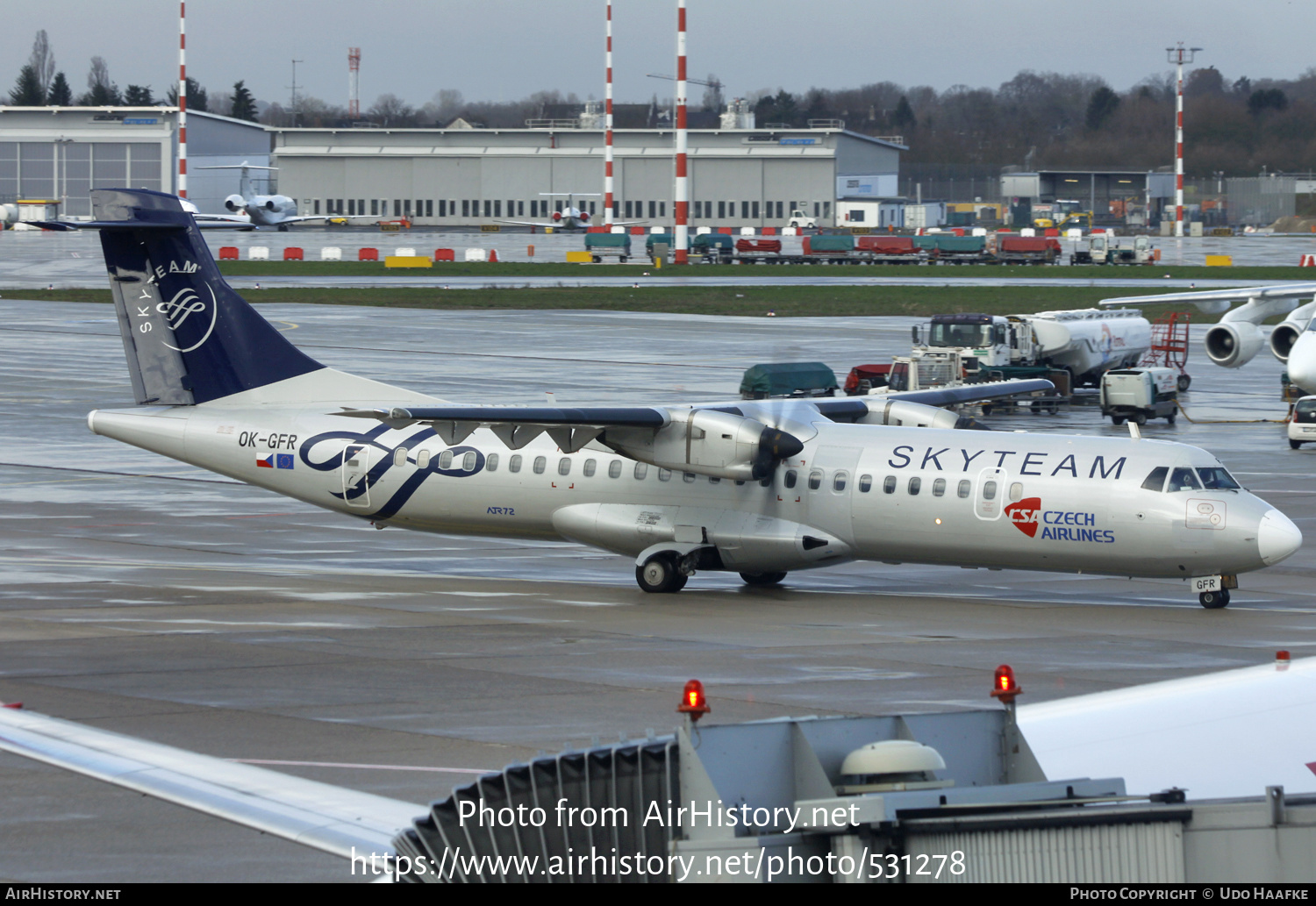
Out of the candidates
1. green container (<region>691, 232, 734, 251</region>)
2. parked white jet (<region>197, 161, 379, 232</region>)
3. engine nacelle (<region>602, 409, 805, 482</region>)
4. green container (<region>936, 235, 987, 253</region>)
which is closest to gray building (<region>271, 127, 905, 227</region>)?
parked white jet (<region>197, 161, 379, 232</region>)

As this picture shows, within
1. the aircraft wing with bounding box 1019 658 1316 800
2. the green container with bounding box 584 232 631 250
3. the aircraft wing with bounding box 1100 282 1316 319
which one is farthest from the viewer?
the green container with bounding box 584 232 631 250

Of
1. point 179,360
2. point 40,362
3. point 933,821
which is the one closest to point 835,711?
point 933,821

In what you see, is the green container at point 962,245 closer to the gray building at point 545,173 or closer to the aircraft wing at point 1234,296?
the gray building at point 545,173

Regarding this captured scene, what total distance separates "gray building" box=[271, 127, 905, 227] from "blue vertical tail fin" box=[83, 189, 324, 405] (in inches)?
5240

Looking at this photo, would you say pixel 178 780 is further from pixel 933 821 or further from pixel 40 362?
pixel 40 362

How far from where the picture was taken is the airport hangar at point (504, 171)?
155250 millimetres

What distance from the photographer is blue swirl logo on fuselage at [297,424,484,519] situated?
78.5ft

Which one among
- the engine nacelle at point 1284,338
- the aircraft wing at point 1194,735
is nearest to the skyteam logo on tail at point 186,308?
the aircraft wing at point 1194,735

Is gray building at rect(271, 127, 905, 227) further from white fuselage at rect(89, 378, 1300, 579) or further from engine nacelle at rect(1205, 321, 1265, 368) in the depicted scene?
white fuselage at rect(89, 378, 1300, 579)

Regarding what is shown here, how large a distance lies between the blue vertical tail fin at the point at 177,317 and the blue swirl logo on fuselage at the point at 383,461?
5.32 ft

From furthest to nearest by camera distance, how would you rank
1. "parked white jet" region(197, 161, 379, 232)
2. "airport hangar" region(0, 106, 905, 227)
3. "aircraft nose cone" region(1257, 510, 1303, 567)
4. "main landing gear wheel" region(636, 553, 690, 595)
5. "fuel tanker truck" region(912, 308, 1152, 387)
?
"airport hangar" region(0, 106, 905, 227) → "parked white jet" region(197, 161, 379, 232) → "fuel tanker truck" region(912, 308, 1152, 387) → "main landing gear wheel" region(636, 553, 690, 595) → "aircraft nose cone" region(1257, 510, 1303, 567)

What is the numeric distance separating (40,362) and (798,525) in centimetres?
3753

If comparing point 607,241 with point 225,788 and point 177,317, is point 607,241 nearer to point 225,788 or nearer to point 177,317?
point 177,317
